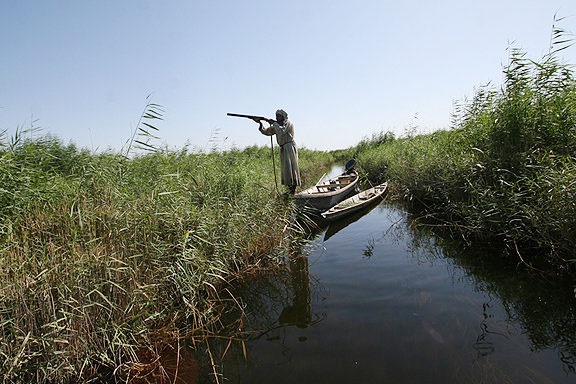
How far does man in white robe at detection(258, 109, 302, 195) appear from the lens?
6262 millimetres

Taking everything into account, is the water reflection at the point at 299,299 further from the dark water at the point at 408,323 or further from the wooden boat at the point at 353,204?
the wooden boat at the point at 353,204

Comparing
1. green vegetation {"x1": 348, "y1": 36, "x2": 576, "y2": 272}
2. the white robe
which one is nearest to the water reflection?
the white robe

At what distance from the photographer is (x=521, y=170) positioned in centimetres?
464

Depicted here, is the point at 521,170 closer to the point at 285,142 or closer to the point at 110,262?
the point at 285,142

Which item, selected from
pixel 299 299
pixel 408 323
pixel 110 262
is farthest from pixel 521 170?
pixel 110 262

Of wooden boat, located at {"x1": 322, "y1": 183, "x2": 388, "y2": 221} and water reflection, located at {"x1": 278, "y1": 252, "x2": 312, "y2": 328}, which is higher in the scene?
wooden boat, located at {"x1": 322, "y1": 183, "x2": 388, "y2": 221}

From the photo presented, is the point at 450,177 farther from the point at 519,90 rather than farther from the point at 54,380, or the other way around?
the point at 54,380

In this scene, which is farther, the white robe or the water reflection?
the white robe

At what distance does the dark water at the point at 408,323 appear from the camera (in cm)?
241

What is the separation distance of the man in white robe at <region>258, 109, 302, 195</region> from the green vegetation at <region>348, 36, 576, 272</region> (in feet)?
10.3

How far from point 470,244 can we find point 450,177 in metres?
1.76

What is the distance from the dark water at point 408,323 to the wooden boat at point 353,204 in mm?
2188

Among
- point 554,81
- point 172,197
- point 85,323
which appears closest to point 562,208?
point 554,81

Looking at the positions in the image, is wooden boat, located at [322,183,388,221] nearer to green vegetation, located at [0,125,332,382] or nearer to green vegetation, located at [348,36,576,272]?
green vegetation, located at [348,36,576,272]
